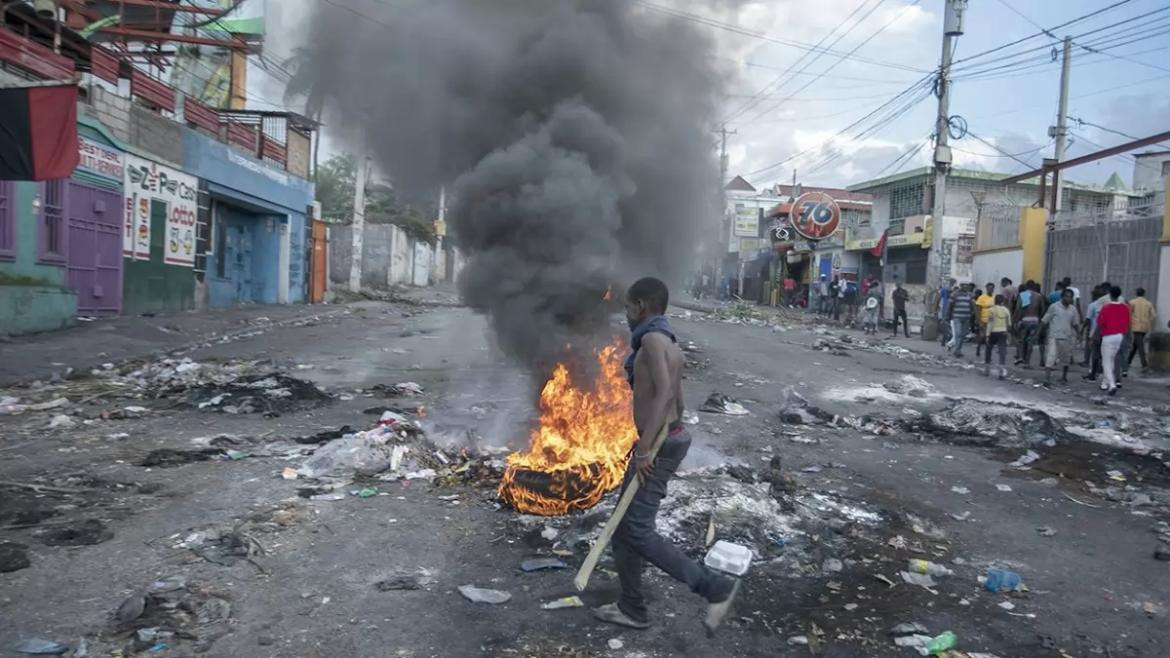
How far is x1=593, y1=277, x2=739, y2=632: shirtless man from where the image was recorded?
3.41 meters

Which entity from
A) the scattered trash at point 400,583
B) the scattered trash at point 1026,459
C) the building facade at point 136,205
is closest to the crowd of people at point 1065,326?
the scattered trash at point 1026,459

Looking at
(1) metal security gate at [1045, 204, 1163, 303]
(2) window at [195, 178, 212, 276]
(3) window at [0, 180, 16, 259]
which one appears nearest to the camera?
(3) window at [0, 180, 16, 259]

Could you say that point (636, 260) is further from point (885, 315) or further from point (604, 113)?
point (885, 315)

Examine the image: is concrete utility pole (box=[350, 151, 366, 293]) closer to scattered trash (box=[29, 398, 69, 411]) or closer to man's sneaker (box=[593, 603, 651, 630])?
scattered trash (box=[29, 398, 69, 411])

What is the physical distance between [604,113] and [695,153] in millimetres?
981

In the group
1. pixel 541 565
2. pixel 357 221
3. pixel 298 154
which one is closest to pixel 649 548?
pixel 541 565

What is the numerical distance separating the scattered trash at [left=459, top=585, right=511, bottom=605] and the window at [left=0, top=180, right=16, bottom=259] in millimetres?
10790

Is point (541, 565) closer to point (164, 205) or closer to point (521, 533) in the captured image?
point (521, 533)

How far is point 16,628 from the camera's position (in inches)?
123

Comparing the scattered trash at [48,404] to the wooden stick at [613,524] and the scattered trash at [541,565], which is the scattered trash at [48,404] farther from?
the wooden stick at [613,524]

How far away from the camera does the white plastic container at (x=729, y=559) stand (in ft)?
11.7

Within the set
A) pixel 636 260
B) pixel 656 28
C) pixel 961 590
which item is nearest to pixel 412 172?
pixel 636 260

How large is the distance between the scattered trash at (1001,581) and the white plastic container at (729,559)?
147 centimetres

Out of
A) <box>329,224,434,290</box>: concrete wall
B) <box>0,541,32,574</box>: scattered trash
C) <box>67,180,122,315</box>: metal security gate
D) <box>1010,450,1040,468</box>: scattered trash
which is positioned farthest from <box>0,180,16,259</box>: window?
<box>329,224,434,290</box>: concrete wall
